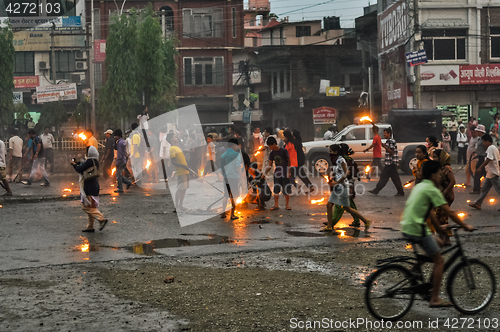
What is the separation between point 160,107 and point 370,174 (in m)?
18.6

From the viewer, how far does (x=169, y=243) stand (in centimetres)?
990

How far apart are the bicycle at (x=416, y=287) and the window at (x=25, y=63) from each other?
48.2m

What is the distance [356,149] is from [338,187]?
12.6 meters

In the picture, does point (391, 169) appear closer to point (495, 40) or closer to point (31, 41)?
point (495, 40)

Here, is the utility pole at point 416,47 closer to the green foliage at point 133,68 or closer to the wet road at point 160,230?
the green foliage at point 133,68

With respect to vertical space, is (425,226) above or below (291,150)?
below

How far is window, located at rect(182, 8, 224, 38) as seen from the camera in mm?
47031

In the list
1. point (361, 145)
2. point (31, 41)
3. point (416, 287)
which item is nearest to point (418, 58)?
point (361, 145)

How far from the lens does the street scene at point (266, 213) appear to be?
5.66 meters

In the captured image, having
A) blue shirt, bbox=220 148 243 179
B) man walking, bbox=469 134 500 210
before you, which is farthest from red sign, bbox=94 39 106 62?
man walking, bbox=469 134 500 210

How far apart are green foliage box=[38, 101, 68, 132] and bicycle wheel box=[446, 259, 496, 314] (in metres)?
40.2

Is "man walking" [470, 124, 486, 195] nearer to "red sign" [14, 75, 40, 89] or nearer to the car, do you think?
the car

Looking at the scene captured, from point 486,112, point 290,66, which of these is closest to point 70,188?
point 486,112

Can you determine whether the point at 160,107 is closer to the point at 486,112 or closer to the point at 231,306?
the point at 486,112
